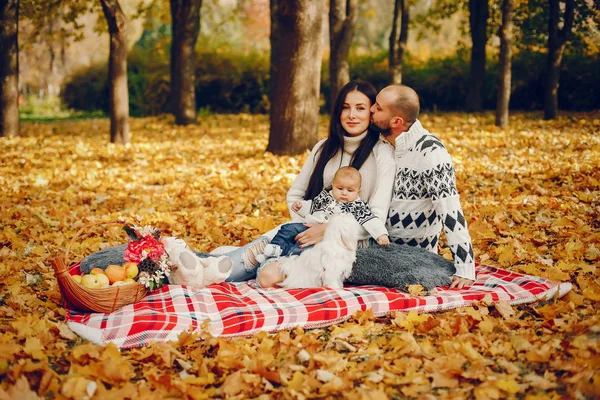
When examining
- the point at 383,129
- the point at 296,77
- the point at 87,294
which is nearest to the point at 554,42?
the point at 296,77

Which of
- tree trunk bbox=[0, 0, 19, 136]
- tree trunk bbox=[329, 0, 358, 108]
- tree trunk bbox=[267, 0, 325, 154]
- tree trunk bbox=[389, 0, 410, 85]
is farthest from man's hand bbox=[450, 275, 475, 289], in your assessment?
tree trunk bbox=[0, 0, 19, 136]

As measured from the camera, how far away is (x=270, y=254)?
14.0 feet

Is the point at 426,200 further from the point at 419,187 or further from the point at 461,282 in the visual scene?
the point at 461,282

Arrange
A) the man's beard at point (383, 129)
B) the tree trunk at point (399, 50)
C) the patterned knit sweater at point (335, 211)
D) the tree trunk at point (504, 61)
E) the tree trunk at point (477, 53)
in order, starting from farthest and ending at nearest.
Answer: the tree trunk at point (477, 53) < the tree trunk at point (399, 50) < the tree trunk at point (504, 61) < the man's beard at point (383, 129) < the patterned knit sweater at point (335, 211)

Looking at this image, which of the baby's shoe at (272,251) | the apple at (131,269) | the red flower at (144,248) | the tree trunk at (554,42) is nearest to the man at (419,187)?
the baby's shoe at (272,251)

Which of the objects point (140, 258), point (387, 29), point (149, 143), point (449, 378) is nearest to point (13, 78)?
point (149, 143)

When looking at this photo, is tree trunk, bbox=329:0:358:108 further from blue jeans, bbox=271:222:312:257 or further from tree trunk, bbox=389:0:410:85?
blue jeans, bbox=271:222:312:257

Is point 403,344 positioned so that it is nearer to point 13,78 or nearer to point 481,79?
point 13,78

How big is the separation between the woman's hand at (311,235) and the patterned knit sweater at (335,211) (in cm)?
11

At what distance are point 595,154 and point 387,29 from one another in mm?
33133

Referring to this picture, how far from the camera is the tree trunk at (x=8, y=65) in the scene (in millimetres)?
11938

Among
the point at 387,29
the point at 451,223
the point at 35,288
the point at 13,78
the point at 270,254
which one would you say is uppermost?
the point at 387,29

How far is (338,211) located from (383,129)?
0.73 meters

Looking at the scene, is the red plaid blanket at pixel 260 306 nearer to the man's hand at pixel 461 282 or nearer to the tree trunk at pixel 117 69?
the man's hand at pixel 461 282
